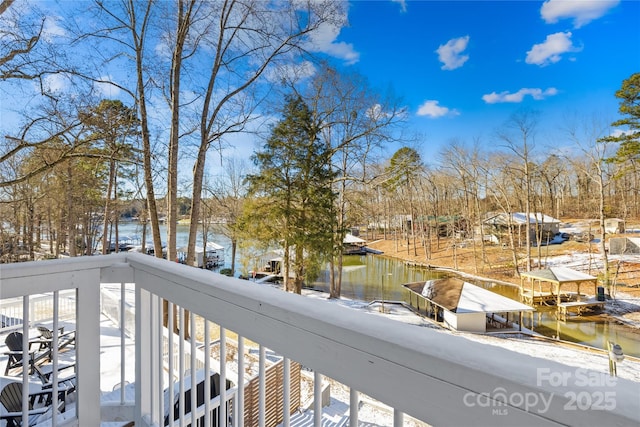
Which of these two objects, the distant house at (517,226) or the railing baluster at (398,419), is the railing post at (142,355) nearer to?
the railing baluster at (398,419)

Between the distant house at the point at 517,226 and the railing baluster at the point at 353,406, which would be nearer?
the railing baluster at the point at 353,406

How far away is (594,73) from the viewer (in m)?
9.07

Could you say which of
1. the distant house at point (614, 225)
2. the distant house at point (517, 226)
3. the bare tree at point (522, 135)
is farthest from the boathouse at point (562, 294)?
the distant house at point (614, 225)

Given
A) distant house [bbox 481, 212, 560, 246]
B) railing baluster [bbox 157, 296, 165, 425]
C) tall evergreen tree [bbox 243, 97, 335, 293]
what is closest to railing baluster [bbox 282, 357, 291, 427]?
railing baluster [bbox 157, 296, 165, 425]

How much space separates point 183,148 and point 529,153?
14.9 m

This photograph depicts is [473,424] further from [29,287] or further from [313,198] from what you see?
[313,198]

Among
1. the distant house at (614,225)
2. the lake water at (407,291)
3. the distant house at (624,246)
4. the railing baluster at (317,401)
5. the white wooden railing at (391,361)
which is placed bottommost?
the lake water at (407,291)

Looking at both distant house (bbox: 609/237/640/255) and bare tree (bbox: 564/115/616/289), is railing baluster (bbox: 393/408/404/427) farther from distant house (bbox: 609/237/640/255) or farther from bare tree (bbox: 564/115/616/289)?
distant house (bbox: 609/237/640/255)

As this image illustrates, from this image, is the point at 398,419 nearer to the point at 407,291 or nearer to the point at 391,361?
the point at 391,361

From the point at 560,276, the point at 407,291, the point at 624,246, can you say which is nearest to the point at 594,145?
the point at 560,276

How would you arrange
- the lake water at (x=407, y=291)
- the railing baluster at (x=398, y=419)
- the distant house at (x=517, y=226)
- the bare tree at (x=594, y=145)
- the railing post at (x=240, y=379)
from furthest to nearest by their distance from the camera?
the distant house at (x=517, y=226) → the bare tree at (x=594, y=145) → the lake water at (x=407, y=291) → the railing post at (x=240, y=379) → the railing baluster at (x=398, y=419)

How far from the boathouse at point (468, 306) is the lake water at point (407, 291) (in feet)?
4.47

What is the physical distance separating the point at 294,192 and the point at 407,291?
8.13 meters

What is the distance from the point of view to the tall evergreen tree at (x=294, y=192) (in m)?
10.9
